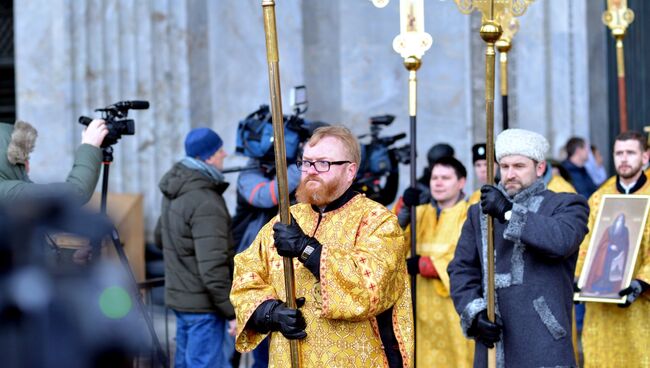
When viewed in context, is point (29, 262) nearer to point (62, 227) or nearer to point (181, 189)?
point (62, 227)

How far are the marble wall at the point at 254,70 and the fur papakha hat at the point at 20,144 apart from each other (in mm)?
3880

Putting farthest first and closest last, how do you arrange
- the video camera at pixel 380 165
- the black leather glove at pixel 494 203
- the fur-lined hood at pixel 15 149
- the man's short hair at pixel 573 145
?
the man's short hair at pixel 573 145 → the video camera at pixel 380 165 → the fur-lined hood at pixel 15 149 → the black leather glove at pixel 494 203

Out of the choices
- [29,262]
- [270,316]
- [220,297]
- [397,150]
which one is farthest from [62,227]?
[397,150]

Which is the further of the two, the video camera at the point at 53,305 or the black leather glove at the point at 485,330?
the black leather glove at the point at 485,330

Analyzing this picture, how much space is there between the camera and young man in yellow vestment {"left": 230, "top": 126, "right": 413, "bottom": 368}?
4.19 metres

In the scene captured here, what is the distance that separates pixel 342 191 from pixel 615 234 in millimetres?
2502

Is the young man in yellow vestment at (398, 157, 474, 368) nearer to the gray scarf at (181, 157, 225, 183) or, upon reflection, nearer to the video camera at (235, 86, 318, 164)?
the video camera at (235, 86, 318, 164)

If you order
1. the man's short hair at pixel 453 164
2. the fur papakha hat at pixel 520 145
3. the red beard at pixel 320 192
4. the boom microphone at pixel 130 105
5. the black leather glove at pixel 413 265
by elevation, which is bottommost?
the black leather glove at pixel 413 265

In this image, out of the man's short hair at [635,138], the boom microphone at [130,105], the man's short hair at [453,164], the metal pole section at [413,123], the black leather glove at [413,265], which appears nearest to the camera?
the boom microphone at [130,105]

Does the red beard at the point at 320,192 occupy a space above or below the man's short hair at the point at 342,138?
below

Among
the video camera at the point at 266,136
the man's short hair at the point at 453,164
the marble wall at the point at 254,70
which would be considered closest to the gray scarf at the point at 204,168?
the video camera at the point at 266,136

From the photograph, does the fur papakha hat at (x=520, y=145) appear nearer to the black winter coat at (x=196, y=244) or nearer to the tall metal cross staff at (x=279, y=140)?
the tall metal cross staff at (x=279, y=140)

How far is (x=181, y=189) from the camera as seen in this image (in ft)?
22.7

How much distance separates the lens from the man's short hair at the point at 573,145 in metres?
10.2
